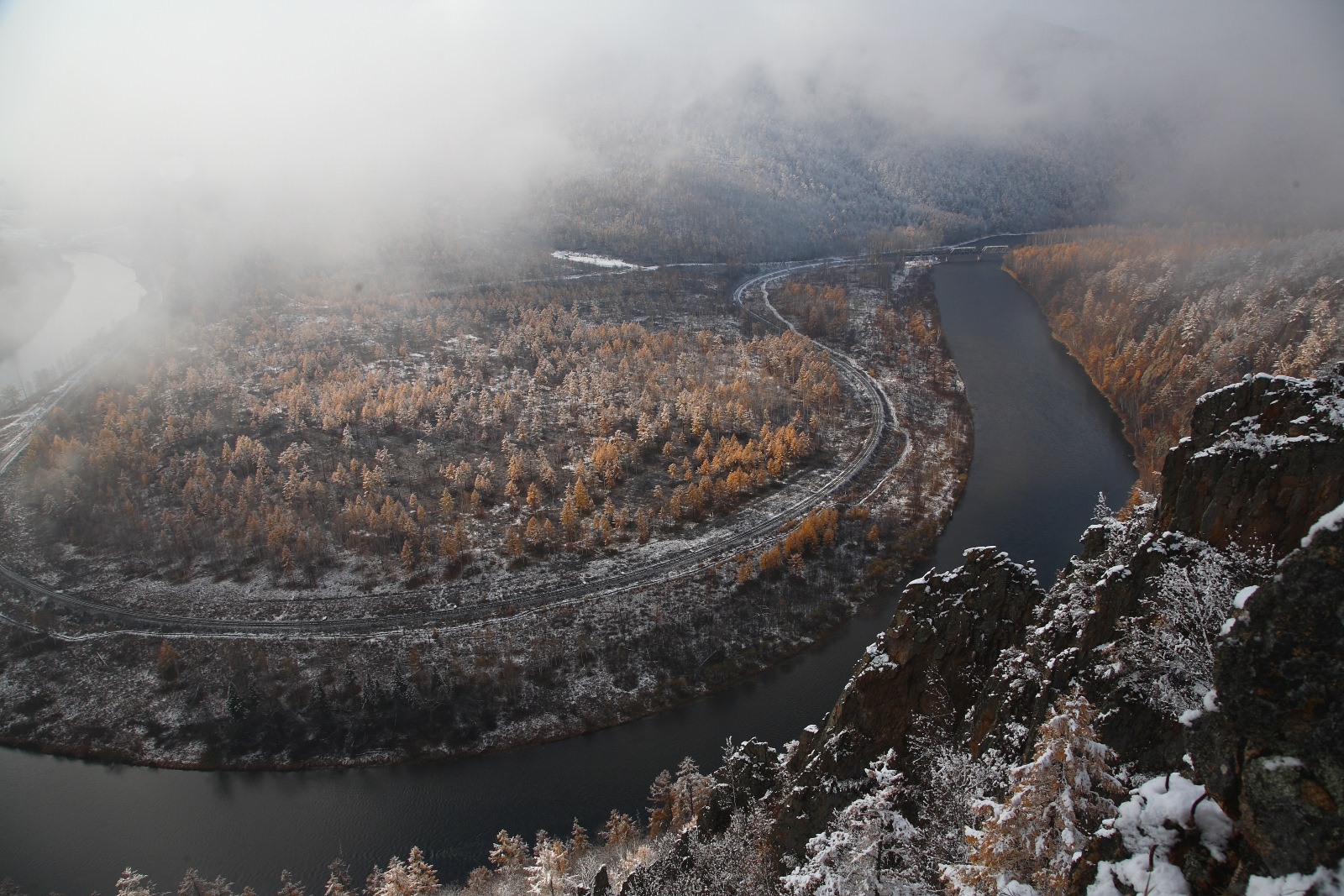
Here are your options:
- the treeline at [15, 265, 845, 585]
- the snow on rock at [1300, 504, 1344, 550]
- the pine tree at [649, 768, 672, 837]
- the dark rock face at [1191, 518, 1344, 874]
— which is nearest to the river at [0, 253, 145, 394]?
the treeline at [15, 265, 845, 585]

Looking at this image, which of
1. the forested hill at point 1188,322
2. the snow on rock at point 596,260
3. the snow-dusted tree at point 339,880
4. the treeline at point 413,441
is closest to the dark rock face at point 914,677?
the snow-dusted tree at point 339,880

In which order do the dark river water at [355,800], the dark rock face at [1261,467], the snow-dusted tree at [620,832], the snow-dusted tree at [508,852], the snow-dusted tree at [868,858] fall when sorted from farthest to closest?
the dark river water at [355,800], the snow-dusted tree at [620,832], the snow-dusted tree at [508,852], the snow-dusted tree at [868,858], the dark rock face at [1261,467]

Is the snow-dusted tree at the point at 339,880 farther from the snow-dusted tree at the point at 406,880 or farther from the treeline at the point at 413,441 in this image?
the treeline at the point at 413,441

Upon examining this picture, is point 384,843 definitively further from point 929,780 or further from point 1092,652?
point 1092,652

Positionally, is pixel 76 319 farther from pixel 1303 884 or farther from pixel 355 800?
pixel 1303 884

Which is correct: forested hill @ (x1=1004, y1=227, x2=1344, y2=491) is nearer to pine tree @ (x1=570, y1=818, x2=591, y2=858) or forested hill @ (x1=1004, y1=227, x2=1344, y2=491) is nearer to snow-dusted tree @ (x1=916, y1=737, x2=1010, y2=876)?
pine tree @ (x1=570, y1=818, x2=591, y2=858)

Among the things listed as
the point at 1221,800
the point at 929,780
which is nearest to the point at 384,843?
the point at 929,780

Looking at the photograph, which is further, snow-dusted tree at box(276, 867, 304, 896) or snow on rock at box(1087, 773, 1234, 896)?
snow-dusted tree at box(276, 867, 304, 896)
